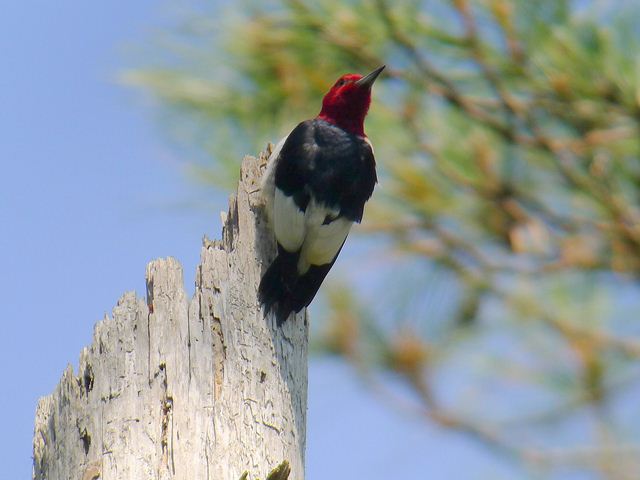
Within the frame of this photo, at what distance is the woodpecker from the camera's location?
9.45 feet

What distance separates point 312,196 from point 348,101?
1.70ft

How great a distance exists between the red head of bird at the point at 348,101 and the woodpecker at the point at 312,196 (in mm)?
26

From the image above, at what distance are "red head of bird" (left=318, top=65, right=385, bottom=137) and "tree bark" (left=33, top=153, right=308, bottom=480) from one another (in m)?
1.06

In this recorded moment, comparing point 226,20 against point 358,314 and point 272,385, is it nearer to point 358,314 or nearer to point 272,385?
point 358,314

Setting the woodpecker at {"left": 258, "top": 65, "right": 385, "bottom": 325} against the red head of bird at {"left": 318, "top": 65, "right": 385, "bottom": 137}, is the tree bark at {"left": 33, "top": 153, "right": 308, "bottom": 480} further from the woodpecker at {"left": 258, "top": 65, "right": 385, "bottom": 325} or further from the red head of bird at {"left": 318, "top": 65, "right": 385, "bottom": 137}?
the red head of bird at {"left": 318, "top": 65, "right": 385, "bottom": 137}

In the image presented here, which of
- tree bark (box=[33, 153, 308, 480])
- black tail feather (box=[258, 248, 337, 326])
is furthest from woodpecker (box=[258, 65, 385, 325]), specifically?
tree bark (box=[33, 153, 308, 480])

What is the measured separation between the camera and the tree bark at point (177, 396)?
7.55ft

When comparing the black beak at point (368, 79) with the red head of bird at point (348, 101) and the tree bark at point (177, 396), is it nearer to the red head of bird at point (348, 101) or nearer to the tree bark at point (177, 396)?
the red head of bird at point (348, 101)

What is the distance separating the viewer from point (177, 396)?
2.34 metres

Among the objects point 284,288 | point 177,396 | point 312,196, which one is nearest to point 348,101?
point 312,196

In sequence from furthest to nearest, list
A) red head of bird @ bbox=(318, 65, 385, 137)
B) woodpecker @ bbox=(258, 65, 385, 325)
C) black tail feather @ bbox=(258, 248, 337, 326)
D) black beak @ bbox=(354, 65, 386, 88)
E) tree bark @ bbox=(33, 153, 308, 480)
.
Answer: red head of bird @ bbox=(318, 65, 385, 137)
black beak @ bbox=(354, 65, 386, 88)
woodpecker @ bbox=(258, 65, 385, 325)
black tail feather @ bbox=(258, 248, 337, 326)
tree bark @ bbox=(33, 153, 308, 480)

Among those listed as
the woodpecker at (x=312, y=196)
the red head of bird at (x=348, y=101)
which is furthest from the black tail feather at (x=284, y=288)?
the red head of bird at (x=348, y=101)

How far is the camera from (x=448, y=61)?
11.7ft

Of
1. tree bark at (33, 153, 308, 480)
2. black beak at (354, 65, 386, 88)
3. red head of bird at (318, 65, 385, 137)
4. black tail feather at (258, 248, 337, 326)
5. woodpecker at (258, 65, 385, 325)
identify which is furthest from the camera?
red head of bird at (318, 65, 385, 137)
